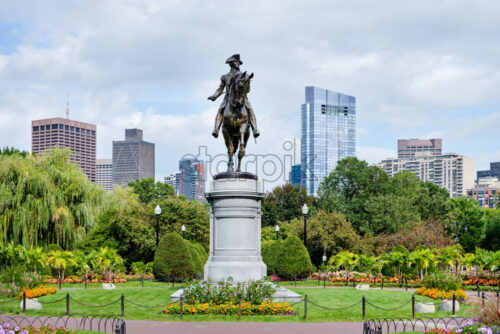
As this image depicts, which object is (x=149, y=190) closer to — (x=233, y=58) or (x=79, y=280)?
(x=79, y=280)

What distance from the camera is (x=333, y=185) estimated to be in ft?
205

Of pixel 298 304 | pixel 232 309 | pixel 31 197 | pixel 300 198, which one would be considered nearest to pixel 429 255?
pixel 298 304

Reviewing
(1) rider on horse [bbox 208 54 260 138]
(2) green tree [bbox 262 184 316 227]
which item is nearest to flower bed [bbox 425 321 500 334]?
(1) rider on horse [bbox 208 54 260 138]

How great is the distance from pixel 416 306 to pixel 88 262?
65.8 feet

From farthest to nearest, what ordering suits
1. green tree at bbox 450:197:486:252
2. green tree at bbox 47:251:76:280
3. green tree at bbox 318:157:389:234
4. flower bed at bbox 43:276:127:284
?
1. green tree at bbox 450:197:486:252
2. green tree at bbox 318:157:389:234
3. flower bed at bbox 43:276:127:284
4. green tree at bbox 47:251:76:280

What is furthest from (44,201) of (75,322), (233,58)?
(75,322)

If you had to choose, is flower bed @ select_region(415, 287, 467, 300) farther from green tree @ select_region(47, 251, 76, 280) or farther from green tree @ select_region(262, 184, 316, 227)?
green tree @ select_region(262, 184, 316, 227)

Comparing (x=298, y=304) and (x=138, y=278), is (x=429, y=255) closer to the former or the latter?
(x=298, y=304)

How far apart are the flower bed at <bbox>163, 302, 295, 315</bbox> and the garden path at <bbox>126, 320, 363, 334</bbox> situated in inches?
41.1

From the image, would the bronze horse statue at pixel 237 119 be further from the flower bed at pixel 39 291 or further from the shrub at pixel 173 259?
the shrub at pixel 173 259

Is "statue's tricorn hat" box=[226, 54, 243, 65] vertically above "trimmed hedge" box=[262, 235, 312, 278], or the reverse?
"statue's tricorn hat" box=[226, 54, 243, 65]

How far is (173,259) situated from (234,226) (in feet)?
39.3

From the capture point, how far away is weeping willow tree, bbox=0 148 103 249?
36.7m

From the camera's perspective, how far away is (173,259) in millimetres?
30688
